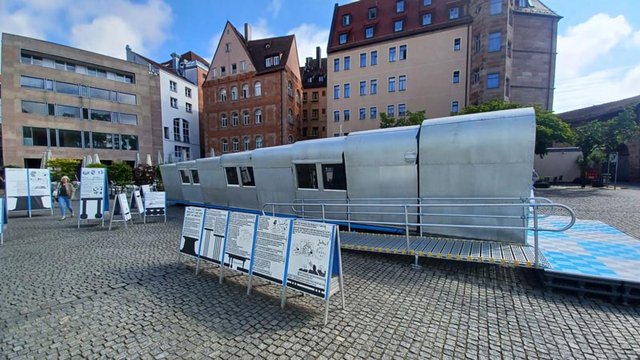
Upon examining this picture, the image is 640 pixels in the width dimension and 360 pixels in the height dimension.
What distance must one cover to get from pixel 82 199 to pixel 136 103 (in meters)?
33.1

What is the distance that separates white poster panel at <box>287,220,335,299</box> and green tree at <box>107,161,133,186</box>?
2442cm

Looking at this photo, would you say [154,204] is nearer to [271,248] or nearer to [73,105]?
[271,248]

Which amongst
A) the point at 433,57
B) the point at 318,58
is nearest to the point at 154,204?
the point at 433,57

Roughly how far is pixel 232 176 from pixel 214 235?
6355 millimetres

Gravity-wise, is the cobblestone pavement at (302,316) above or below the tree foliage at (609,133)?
below

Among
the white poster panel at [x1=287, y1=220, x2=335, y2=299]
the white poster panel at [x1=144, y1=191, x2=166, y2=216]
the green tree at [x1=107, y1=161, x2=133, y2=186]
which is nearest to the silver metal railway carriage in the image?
the white poster panel at [x1=287, y1=220, x2=335, y2=299]

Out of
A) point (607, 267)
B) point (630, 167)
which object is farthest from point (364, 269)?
point (630, 167)

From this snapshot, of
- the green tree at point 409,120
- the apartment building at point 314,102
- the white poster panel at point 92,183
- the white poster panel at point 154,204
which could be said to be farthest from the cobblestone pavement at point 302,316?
the apartment building at point 314,102

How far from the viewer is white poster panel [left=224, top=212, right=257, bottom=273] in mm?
4512

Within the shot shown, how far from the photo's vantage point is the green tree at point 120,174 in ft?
72.6

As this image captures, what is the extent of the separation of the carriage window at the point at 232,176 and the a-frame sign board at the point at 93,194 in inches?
183

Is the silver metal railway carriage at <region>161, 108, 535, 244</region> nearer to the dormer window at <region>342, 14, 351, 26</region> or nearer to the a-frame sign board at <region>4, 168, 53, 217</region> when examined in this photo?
the a-frame sign board at <region>4, 168, 53, 217</region>

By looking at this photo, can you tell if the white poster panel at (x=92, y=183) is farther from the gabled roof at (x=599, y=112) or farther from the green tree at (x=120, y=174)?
the gabled roof at (x=599, y=112)

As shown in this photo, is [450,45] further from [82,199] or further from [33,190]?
[33,190]
